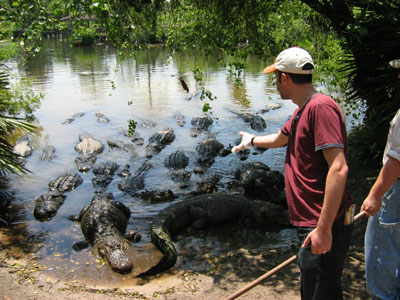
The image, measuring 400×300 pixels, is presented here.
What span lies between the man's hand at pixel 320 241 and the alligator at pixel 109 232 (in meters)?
3.68

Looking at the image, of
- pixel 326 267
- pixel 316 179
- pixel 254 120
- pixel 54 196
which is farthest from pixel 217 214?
pixel 254 120

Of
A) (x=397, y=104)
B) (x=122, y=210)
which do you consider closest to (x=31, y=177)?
(x=122, y=210)

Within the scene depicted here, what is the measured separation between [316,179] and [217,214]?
4776 mm

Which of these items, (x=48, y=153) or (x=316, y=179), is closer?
(x=316, y=179)

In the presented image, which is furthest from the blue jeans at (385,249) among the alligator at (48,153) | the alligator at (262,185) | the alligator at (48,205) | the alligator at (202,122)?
the alligator at (202,122)

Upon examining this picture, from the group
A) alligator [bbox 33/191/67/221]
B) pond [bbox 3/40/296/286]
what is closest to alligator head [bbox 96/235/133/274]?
pond [bbox 3/40/296/286]

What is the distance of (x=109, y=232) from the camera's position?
6.33 m

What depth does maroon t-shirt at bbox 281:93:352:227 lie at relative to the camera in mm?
2285

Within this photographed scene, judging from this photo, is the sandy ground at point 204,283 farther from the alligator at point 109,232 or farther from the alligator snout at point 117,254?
the alligator at point 109,232

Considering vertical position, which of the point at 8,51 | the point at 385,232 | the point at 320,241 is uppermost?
the point at 8,51

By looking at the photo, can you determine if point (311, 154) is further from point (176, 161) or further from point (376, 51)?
point (176, 161)

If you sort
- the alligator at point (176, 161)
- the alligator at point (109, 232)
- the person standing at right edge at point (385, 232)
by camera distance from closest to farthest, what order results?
the person standing at right edge at point (385, 232) < the alligator at point (109, 232) < the alligator at point (176, 161)

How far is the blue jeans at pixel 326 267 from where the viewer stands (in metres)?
2.45

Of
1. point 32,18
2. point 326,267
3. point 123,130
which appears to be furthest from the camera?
point 123,130
